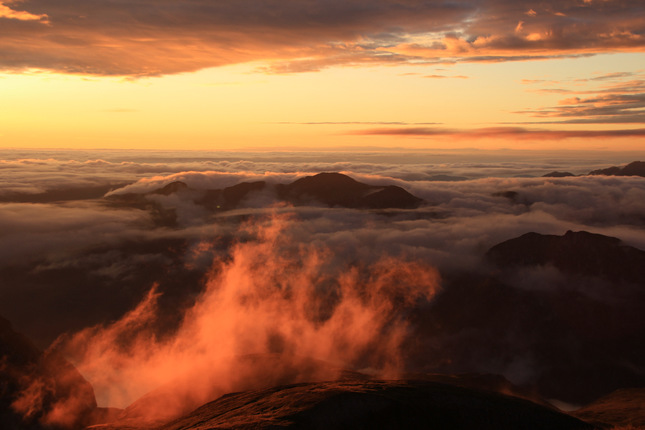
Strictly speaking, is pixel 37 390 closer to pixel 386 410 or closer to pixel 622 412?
pixel 386 410

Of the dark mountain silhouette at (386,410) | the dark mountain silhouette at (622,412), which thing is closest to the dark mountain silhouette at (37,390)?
the dark mountain silhouette at (386,410)

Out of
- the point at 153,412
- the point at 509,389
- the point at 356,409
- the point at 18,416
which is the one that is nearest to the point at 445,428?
the point at 356,409

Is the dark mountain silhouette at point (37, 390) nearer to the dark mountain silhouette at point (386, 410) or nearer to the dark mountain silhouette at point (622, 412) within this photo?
the dark mountain silhouette at point (386, 410)

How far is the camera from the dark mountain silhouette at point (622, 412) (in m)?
88.6

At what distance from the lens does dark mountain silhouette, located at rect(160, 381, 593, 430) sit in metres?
59.2

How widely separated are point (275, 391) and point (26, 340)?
162ft

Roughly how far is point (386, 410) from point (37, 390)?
6424cm

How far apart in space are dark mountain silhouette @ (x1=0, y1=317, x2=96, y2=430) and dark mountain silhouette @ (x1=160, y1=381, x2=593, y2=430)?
28925 mm

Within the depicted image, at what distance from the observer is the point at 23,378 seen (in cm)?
8806

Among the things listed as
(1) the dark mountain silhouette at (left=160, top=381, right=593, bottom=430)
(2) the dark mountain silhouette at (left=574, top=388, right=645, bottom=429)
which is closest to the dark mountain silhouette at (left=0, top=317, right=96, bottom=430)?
(1) the dark mountain silhouette at (left=160, top=381, right=593, bottom=430)

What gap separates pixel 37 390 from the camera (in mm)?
90125

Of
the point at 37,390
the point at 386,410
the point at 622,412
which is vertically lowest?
the point at 622,412

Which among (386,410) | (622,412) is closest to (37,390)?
(386,410)

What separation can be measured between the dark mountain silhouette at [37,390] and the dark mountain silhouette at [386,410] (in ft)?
94.9
